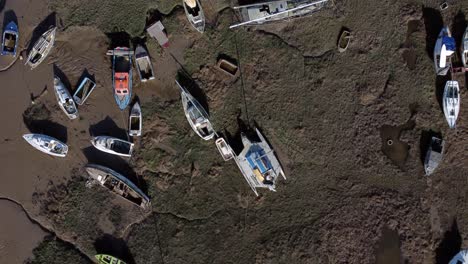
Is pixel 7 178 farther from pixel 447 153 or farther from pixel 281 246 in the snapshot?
pixel 447 153

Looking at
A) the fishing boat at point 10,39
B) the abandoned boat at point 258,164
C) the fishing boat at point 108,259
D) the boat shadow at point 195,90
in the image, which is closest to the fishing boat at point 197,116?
the boat shadow at point 195,90

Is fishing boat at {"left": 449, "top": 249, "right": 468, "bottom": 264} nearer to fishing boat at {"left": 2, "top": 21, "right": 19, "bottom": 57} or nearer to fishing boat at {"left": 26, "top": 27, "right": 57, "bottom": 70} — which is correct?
fishing boat at {"left": 26, "top": 27, "right": 57, "bottom": 70}

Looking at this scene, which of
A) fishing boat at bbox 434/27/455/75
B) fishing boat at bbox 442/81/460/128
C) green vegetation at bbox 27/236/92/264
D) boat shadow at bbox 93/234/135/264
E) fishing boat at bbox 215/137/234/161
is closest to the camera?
fishing boat at bbox 434/27/455/75

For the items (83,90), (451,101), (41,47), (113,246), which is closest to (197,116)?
(83,90)

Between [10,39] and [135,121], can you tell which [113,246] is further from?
[10,39]

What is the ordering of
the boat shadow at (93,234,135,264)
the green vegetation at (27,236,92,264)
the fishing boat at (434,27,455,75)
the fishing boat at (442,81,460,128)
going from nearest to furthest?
the fishing boat at (434,27,455,75) → the fishing boat at (442,81,460,128) → the green vegetation at (27,236,92,264) → the boat shadow at (93,234,135,264)

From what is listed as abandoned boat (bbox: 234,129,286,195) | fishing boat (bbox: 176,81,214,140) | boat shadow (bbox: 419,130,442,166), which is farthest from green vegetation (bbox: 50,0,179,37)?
boat shadow (bbox: 419,130,442,166)

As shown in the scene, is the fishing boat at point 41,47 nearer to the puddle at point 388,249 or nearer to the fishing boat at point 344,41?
the fishing boat at point 344,41
